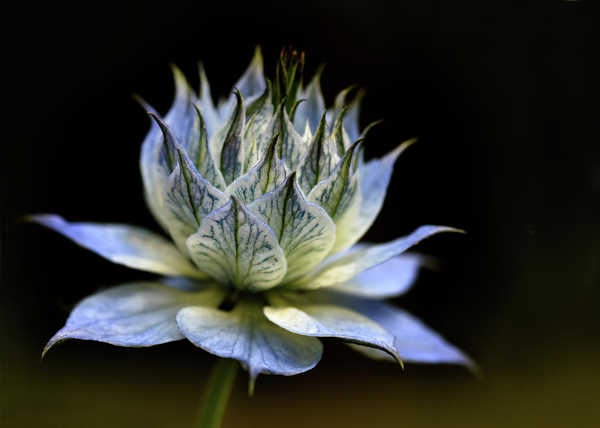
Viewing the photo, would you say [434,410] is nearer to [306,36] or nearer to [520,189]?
[520,189]

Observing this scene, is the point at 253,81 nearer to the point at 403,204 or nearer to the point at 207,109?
the point at 207,109

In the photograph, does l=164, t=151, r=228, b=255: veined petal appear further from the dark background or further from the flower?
the dark background

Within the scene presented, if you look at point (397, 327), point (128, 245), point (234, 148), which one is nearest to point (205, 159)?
point (234, 148)

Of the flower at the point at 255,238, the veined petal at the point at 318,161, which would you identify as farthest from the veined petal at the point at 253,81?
the veined petal at the point at 318,161

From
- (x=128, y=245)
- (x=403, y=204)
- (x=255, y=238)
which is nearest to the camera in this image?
(x=255, y=238)

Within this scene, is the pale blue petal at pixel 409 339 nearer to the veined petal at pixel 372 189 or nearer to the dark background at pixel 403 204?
the veined petal at pixel 372 189

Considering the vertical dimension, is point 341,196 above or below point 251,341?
above
